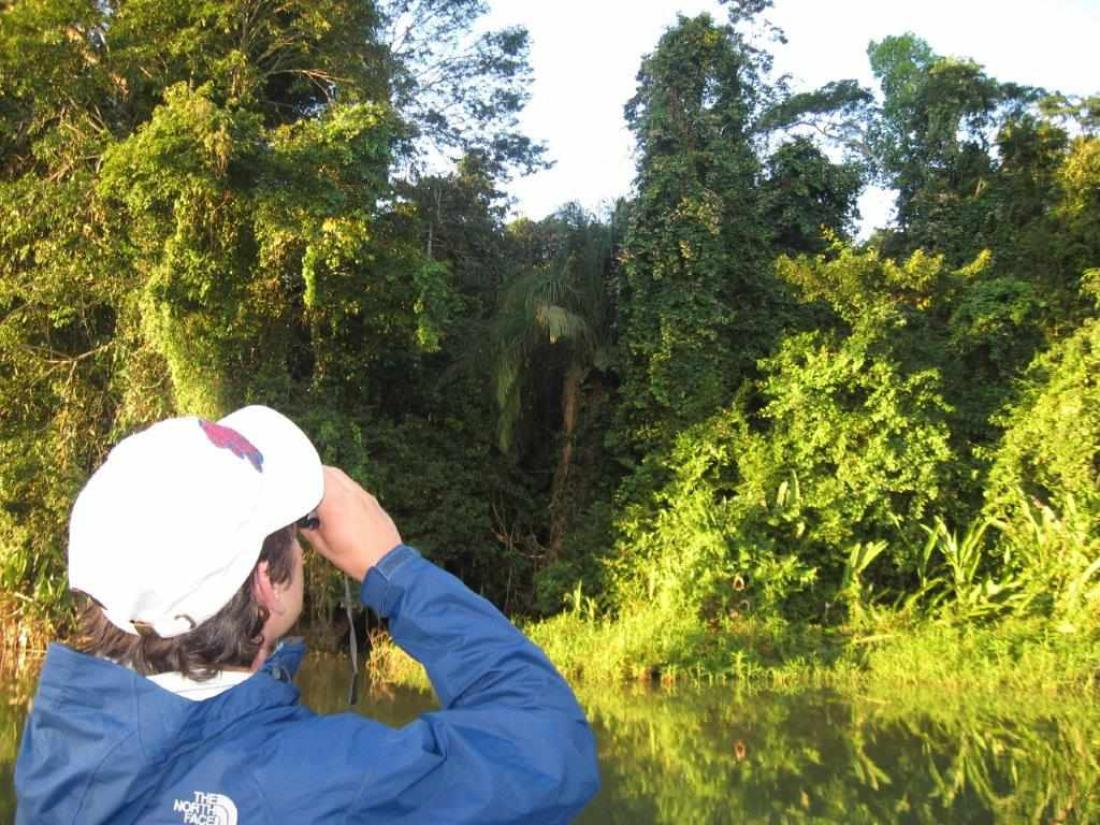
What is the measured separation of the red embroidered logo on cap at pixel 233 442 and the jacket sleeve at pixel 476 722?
150 mm

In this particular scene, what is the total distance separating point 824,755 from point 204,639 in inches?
204

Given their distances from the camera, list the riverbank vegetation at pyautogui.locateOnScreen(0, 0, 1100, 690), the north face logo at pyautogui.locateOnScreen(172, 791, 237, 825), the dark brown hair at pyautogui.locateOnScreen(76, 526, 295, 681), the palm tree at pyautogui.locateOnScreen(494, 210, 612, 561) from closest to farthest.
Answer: the north face logo at pyautogui.locateOnScreen(172, 791, 237, 825) → the dark brown hair at pyautogui.locateOnScreen(76, 526, 295, 681) → the riverbank vegetation at pyautogui.locateOnScreen(0, 0, 1100, 690) → the palm tree at pyautogui.locateOnScreen(494, 210, 612, 561)

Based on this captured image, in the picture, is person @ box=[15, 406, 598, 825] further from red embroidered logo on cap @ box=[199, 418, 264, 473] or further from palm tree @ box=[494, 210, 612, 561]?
palm tree @ box=[494, 210, 612, 561]

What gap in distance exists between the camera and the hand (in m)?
1.00

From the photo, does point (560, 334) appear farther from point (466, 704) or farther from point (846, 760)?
point (466, 704)

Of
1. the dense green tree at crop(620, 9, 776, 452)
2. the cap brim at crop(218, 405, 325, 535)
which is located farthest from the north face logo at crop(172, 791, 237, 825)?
the dense green tree at crop(620, 9, 776, 452)

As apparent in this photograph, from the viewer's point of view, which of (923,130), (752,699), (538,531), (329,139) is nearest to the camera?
(752,699)

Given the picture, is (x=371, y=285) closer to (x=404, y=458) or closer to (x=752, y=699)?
(x=404, y=458)

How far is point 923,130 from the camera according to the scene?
16703 millimetres

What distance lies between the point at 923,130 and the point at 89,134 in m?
12.7

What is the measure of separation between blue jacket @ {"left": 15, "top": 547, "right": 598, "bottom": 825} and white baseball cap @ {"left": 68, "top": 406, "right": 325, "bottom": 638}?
0.21ft

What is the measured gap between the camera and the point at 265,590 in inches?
38.5

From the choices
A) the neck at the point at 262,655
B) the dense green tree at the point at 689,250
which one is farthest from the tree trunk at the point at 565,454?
the neck at the point at 262,655

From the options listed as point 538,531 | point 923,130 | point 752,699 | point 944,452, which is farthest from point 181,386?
point 923,130
